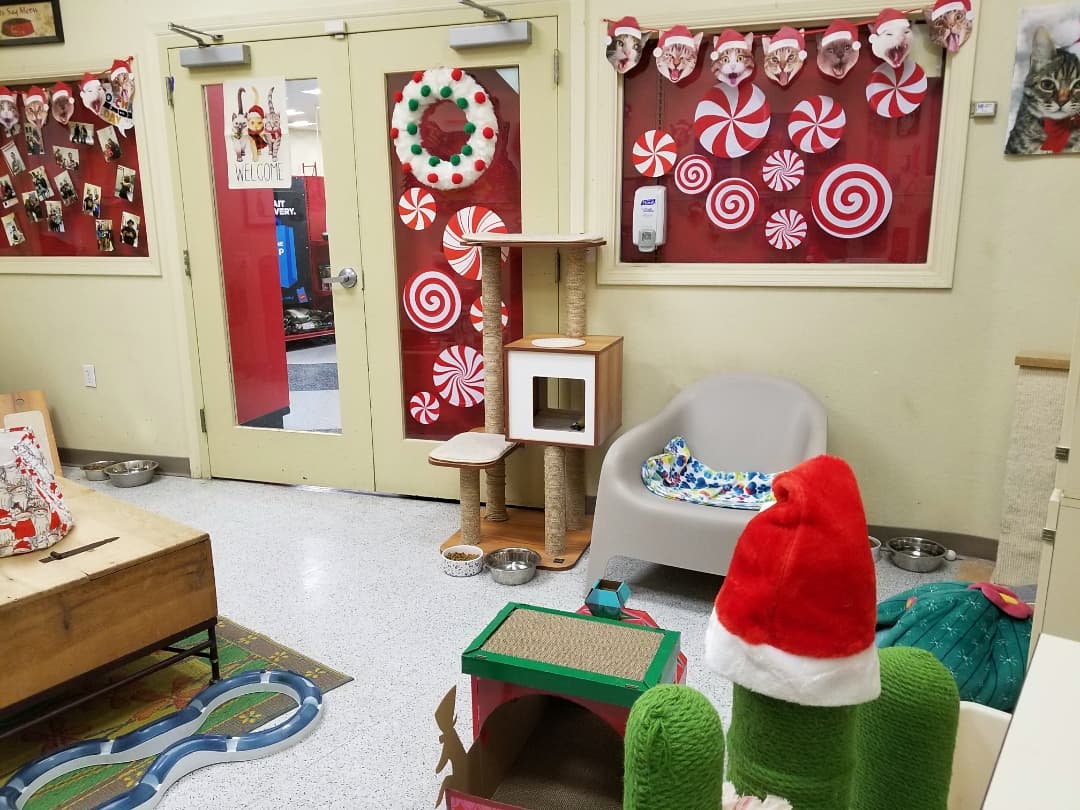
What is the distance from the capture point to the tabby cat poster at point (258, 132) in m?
3.50

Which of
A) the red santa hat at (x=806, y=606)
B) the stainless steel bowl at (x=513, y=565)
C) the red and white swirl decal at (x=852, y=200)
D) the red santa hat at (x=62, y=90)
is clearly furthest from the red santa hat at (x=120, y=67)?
the red santa hat at (x=806, y=606)

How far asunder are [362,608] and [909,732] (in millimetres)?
2063

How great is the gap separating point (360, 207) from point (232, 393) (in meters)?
1.15

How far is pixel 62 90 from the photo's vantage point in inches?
150

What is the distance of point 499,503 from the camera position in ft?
11.0

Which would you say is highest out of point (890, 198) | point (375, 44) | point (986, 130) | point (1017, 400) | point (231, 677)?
point (375, 44)

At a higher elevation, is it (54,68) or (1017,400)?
(54,68)

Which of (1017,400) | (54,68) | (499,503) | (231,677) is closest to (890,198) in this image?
(1017,400)

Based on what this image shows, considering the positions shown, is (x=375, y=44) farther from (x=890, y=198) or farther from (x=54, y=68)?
(x=890, y=198)

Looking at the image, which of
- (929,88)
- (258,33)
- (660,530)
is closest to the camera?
(660,530)

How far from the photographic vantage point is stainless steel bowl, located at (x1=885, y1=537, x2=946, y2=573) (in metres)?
2.88

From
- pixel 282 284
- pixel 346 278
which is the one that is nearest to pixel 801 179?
pixel 346 278

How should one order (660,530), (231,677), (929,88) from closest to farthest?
1. (231,677)
2. (660,530)
3. (929,88)

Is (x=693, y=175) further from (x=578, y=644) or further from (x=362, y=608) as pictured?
(x=578, y=644)
